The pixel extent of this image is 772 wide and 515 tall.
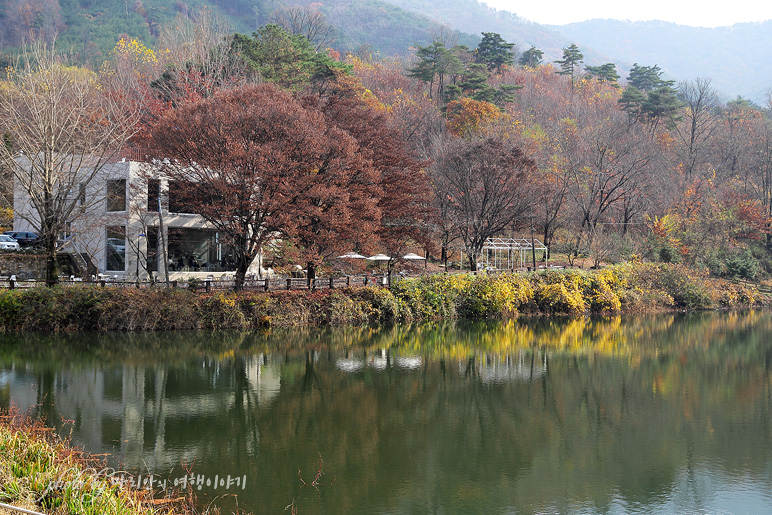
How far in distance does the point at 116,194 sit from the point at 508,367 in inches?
875

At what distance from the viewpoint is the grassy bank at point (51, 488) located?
741cm

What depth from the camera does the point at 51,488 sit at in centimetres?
761

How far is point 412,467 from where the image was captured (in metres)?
11.5

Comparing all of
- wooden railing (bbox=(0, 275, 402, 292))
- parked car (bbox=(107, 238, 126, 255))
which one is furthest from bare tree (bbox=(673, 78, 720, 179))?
Result: parked car (bbox=(107, 238, 126, 255))

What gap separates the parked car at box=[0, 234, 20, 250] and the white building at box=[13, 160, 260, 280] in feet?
8.56

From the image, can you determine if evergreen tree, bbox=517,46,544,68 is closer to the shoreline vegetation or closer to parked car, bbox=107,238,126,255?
parked car, bbox=107,238,126,255

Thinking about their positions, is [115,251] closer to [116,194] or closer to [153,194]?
[116,194]

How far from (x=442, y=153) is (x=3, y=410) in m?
35.1

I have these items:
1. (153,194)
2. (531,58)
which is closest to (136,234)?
(153,194)

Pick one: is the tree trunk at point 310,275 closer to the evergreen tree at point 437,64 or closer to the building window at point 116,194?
the building window at point 116,194

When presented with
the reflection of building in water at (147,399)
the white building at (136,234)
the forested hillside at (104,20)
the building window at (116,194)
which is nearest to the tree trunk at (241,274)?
the white building at (136,234)

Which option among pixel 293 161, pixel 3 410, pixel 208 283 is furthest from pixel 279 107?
pixel 3 410

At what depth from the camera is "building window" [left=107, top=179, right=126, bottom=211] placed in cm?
3241

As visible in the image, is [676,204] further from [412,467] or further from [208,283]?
[412,467]
